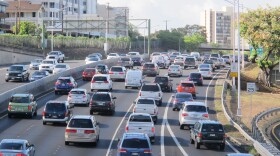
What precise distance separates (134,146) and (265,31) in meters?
68.6

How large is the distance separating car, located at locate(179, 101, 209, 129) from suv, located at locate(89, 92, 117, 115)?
6211 mm

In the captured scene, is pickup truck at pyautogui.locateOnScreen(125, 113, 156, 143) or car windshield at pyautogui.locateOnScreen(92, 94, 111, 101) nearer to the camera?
pickup truck at pyautogui.locateOnScreen(125, 113, 156, 143)

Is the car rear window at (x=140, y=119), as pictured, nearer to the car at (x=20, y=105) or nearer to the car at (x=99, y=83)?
the car at (x=20, y=105)

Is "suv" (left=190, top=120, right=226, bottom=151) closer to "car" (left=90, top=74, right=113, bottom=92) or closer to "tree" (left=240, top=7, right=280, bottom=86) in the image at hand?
"car" (left=90, top=74, right=113, bottom=92)

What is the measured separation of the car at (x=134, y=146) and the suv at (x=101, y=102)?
17.6 meters

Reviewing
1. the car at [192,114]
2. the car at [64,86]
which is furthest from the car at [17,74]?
the car at [192,114]

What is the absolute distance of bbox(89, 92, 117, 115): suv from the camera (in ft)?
147

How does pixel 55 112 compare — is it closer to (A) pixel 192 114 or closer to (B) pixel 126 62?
(A) pixel 192 114

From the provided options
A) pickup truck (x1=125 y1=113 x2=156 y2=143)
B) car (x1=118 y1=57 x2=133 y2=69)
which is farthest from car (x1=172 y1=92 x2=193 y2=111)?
car (x1=118 y1=57 x2=133 y2=69)

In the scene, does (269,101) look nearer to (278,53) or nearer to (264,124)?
(264,124)

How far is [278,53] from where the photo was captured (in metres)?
93.8

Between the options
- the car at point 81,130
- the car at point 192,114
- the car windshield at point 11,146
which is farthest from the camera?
the car at point 192,114

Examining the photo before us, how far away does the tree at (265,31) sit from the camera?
299ft

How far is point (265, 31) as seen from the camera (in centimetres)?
9231
